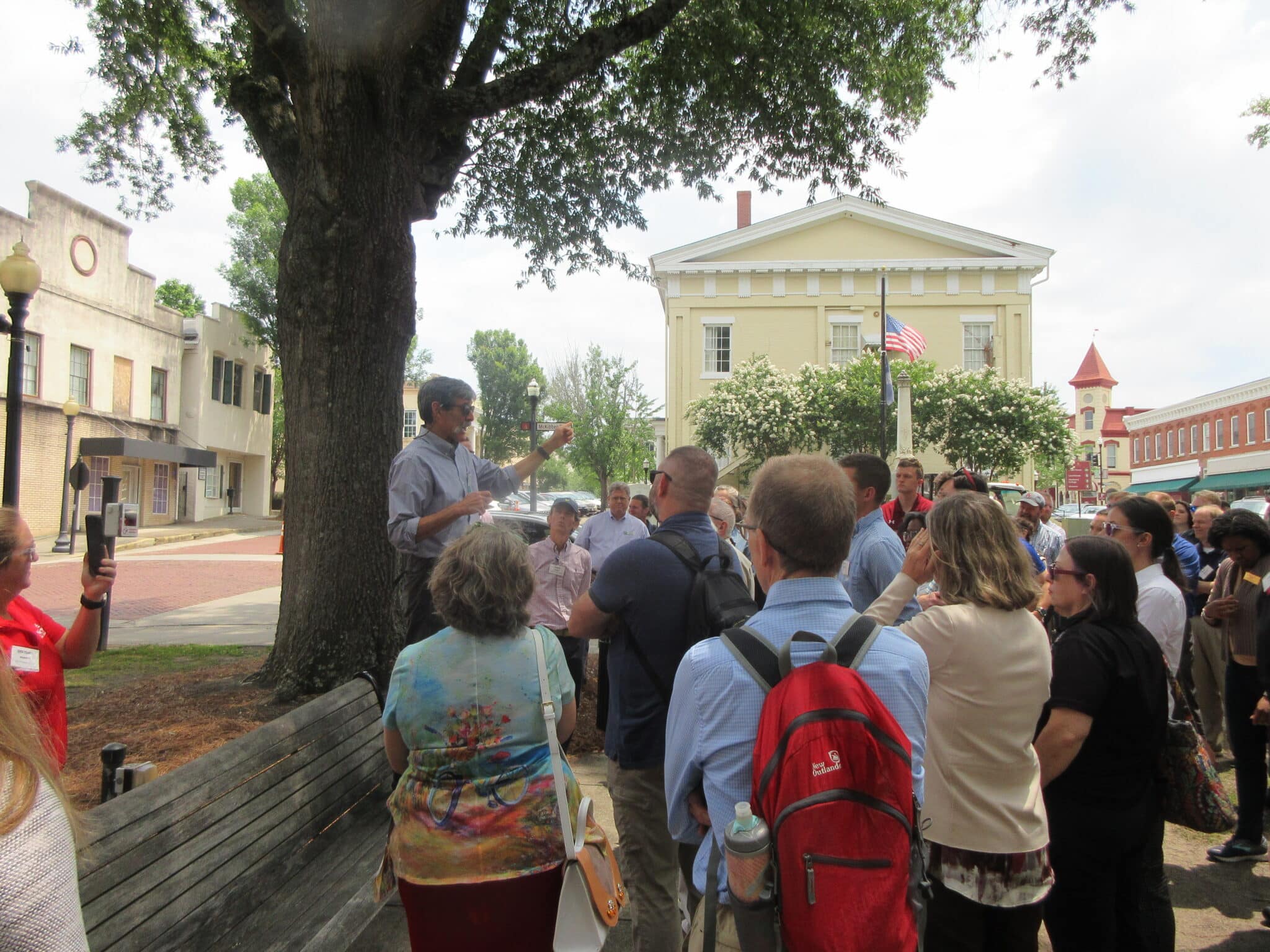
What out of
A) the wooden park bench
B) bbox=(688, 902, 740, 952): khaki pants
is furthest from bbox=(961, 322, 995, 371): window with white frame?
bbox=(688, 902, 740, 952): khaki pants

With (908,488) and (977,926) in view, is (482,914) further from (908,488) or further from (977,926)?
(908,488)

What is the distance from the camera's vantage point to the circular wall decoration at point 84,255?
26812 mm

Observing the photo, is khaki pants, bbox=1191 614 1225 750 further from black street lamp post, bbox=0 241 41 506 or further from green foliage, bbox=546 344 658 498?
green foliage, bbox=546 344 658 498

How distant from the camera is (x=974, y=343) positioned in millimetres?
32438

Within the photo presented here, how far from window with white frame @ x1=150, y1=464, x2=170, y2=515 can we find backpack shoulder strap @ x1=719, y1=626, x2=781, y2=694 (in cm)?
3512

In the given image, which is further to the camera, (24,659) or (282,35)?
(282,35)

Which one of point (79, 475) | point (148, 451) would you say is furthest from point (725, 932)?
point (148, 451)

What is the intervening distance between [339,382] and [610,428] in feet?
85.8

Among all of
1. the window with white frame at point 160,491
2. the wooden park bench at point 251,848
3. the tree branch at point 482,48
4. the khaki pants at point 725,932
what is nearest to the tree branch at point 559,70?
the tree branch at point 482,48

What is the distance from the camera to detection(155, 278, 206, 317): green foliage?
163 feet

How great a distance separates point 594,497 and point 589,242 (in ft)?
150

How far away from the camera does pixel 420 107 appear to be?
21.0 ft

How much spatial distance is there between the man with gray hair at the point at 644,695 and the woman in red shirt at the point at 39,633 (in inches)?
64.2

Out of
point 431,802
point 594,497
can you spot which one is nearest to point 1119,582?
point 431,802
